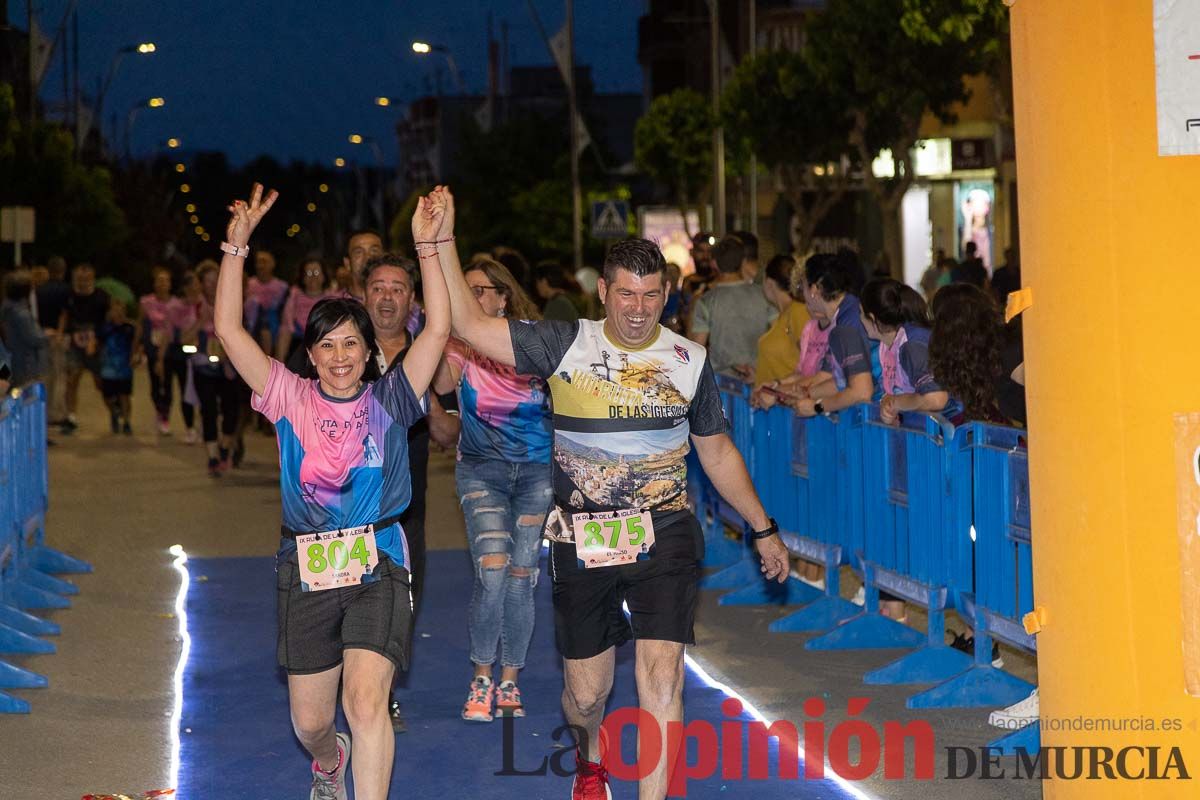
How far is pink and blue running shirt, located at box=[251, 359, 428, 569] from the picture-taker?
19.8 feet

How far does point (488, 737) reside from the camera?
8008 mm

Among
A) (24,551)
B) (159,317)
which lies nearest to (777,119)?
(159,317)

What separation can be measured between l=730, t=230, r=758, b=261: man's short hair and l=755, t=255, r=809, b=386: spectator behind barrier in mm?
1151

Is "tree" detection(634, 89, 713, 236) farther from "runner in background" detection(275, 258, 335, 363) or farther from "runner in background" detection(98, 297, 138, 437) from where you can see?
"runner in background" detection(275, 258, 335, 363)

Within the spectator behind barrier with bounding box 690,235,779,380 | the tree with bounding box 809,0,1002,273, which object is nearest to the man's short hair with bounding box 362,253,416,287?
the spectator behind barrier with bounding box 690,235,779,380

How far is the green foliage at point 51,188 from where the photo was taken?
42.3 m

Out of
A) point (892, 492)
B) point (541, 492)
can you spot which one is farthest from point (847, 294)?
point (541, 492)

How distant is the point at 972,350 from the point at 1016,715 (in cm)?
184

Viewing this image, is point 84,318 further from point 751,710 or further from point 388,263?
point 751,710

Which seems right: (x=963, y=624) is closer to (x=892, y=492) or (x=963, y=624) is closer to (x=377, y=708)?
(x=892, y=492)

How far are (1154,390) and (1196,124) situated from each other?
772 mm

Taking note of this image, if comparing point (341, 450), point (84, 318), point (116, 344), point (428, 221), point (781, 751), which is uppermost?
point (428, 221)

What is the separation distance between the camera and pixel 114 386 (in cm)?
2384

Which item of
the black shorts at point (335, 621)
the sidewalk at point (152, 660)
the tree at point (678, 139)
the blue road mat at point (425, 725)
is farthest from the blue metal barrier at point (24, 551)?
the tree at point (678, 139)
